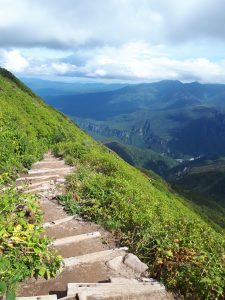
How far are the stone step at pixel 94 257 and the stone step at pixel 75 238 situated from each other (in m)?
0.91

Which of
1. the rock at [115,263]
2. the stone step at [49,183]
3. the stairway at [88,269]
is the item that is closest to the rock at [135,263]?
the stairway at [88,269]

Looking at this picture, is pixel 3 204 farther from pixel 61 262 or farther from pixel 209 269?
pixel 209 269

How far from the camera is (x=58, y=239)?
35.4 feet

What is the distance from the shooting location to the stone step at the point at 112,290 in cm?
815

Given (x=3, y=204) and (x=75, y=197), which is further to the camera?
(x=75, y=197)

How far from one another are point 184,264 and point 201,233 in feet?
14.2

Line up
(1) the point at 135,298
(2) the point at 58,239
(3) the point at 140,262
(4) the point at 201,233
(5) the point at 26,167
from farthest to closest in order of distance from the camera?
(5) the point at 26,167
(4) the point at 201,233
(2) the point at 58,239
(3) the point at 140,262
(1) the point at 135,298

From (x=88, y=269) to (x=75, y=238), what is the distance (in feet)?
5.27

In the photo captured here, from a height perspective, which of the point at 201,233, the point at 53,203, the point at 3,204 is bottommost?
the point at 201,233

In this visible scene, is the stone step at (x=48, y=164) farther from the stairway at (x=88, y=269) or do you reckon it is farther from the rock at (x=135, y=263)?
the rock at (x=135, y=263)

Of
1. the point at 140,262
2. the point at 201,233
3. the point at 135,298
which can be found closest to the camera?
the point at 135,298

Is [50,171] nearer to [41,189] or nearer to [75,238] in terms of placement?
[41,189]

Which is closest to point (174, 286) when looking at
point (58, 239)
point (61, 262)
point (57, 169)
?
point (61, 262)

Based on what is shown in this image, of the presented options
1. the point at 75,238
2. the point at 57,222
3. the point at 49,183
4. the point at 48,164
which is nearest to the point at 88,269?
the point at 75,238
